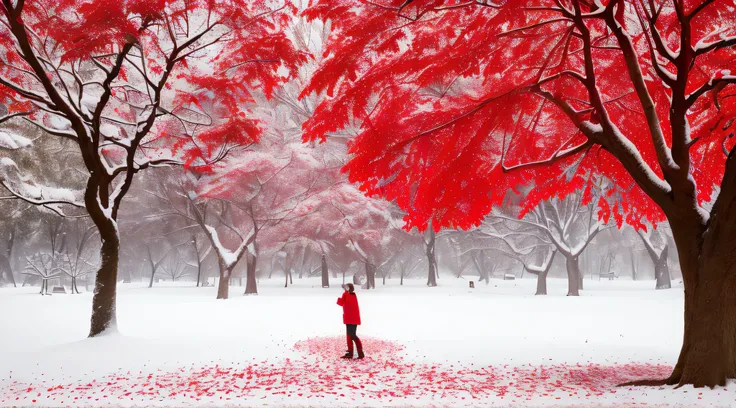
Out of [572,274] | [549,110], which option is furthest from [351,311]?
[572,274]

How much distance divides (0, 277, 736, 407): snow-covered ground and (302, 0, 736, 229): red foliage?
2773mm

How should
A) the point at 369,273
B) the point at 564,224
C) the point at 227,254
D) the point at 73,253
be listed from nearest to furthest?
the point at 227,254 < the point at 564,224 < the point at 369,273 < the point at 73,253

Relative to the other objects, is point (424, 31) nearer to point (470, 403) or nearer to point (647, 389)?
point (470, 403)

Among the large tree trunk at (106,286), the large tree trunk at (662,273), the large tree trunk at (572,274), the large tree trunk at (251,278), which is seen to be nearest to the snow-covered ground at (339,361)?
the large tree trunk at (106,286)

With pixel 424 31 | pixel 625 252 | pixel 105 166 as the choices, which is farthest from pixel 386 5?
pixel 625 252

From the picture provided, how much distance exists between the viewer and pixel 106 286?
10.9 m

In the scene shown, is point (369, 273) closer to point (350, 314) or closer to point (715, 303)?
point (350, 314)

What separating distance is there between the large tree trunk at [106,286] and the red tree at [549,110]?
5924 mm

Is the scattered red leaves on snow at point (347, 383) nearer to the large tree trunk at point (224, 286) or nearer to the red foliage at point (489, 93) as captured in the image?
the red foliage at point (489, 93)

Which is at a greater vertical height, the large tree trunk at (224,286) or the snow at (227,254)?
the snow at (227,254)

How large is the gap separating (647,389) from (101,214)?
35.3 ft

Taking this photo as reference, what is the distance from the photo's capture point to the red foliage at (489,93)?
7.14 m

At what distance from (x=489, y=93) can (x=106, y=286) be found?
9015 millimetres

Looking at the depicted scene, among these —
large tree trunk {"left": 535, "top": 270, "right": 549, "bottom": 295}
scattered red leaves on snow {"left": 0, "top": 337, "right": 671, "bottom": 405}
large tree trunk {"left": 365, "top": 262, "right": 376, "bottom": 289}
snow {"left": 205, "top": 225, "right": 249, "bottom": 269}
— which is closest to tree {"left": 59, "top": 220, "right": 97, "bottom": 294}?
snow {"left": 205, "top": 225, "right": 249, "bottom": 269}
